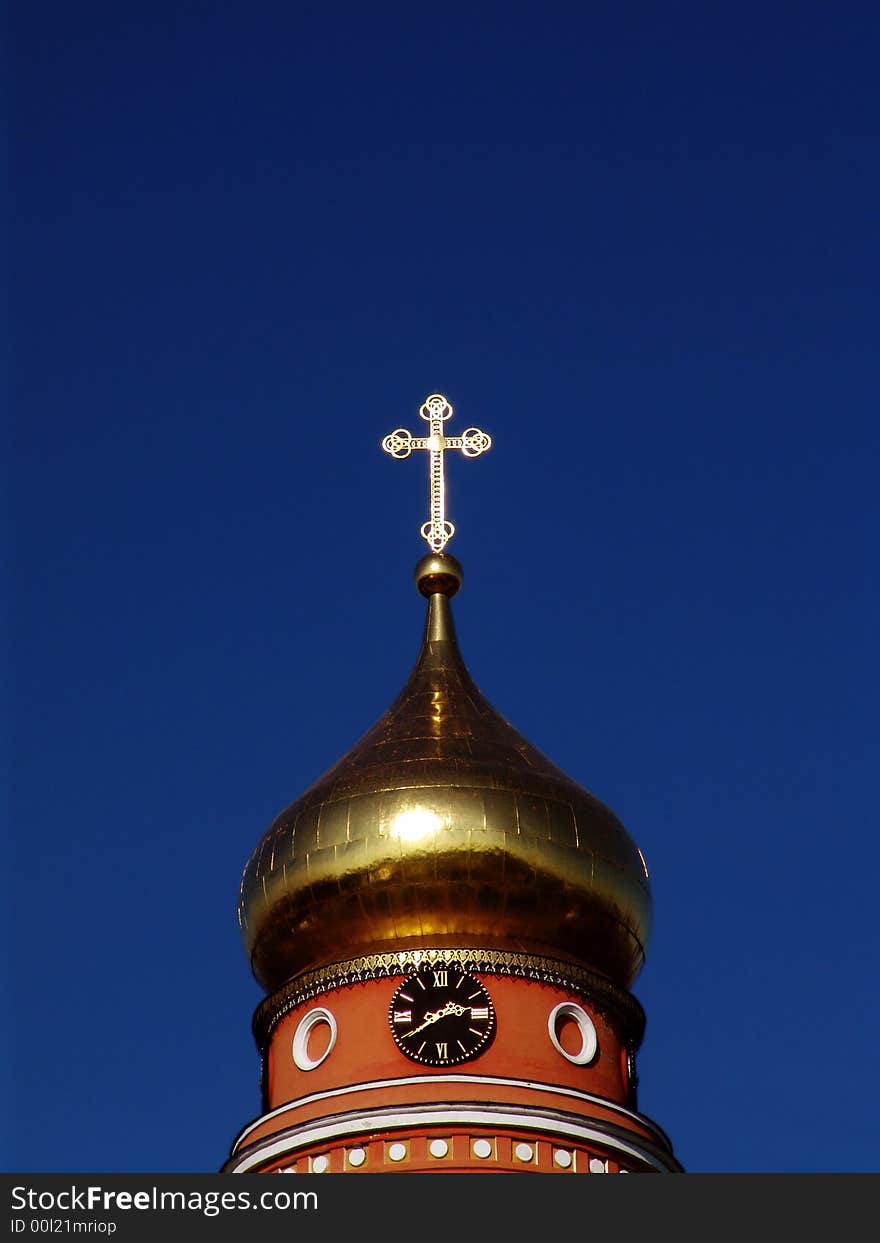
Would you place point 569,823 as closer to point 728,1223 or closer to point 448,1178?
point 448,1178

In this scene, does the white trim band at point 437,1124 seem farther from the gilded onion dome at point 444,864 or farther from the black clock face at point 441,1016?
the gilded onion dome at point 444,864

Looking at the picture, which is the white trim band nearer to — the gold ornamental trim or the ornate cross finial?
the gold ornamental trim

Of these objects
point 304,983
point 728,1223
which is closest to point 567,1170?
point 304,983

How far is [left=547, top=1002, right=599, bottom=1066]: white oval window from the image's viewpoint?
18345 mm

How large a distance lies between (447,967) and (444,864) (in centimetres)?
74

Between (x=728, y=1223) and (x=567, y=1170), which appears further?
(x=567, y=1170)

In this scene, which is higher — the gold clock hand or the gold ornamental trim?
the gold ornamental trim

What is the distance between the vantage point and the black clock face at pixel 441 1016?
1798 cm

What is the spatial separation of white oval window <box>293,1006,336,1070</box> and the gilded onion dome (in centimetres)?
38

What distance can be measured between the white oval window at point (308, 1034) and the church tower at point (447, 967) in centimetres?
2

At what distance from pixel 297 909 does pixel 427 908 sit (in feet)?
3.47

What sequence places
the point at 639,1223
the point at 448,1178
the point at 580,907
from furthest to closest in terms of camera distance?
the point at 580,907 < the point at 448,1178 < the point at 639,1223

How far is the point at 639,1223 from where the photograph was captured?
13586mm

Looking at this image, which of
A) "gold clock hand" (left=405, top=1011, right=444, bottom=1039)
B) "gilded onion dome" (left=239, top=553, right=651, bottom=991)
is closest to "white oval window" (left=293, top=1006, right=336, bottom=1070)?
"gilded onion dome" (left=239, top=553, right=651, bottom=991)
